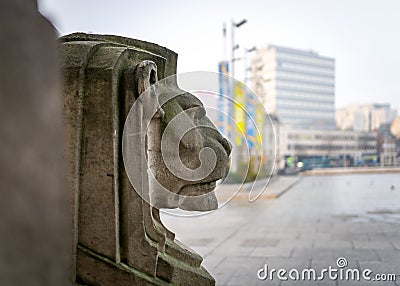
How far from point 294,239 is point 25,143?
24.4ft

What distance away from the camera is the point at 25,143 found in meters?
1.08

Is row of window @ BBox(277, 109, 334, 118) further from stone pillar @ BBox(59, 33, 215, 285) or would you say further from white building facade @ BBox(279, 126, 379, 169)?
stone pillar @ BBox(59, 33, 215, 285)

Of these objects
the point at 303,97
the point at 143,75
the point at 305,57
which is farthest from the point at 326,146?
the point at 143,75

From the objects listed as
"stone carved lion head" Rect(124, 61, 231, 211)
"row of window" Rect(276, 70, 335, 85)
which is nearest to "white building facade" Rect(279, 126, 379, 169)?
"row of window" Rect(276, 70, 335, 85)

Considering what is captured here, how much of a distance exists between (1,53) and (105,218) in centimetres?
186

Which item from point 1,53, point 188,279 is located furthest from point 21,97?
point 188,279

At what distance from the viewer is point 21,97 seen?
1.11 metres

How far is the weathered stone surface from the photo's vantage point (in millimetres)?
1083

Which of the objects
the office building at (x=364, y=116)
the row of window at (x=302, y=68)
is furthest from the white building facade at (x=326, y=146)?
the row of window at (x=302, y=68)

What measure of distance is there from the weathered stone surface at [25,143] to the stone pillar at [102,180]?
5.50ft

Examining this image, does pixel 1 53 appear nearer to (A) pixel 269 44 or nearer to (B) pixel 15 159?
(B) pixel 15 159

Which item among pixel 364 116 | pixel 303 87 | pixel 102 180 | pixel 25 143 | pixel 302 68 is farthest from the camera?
pixel 302 68

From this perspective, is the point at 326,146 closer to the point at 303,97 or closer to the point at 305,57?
the point at 303,97

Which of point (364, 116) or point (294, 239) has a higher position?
point (364, 116)
